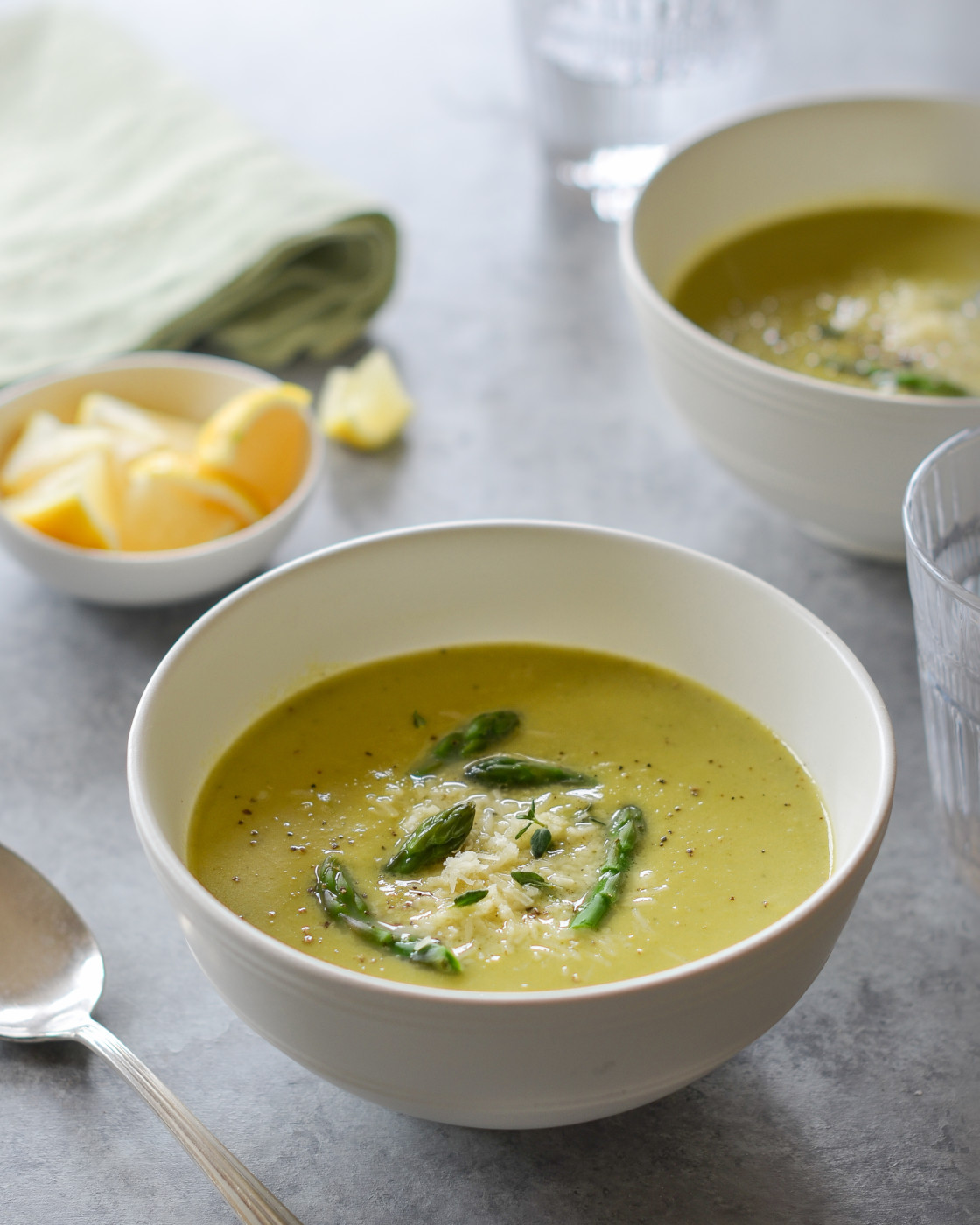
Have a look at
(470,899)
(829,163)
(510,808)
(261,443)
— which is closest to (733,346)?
(829,163)

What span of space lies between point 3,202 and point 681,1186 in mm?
1647

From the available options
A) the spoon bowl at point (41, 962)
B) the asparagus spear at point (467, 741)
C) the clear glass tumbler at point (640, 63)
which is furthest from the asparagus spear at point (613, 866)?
→ the clear glass tumbler at point (640, 63)

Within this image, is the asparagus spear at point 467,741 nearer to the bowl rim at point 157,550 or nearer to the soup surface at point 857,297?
the bowl rim at point 157,550

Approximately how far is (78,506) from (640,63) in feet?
3.66

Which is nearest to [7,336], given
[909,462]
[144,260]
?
Result: [144,260]

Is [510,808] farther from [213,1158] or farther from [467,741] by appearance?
[213,1158]

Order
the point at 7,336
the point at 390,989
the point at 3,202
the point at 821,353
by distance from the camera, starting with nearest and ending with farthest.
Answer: the point at 390,989 < the point at 821,353 < the point at 7,336 < the point at 3,202

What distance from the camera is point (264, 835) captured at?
912 mm

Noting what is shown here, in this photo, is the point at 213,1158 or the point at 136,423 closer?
the point at 213,1158

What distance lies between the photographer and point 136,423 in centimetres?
142

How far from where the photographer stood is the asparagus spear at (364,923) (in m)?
0.80

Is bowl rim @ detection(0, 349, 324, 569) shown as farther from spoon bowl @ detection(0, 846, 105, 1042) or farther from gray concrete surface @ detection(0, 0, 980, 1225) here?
spoon bowl @ detection(0, 846, 105, 1042)

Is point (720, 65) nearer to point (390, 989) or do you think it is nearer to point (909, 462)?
point (909, 462)

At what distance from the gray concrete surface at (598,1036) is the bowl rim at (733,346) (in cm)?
21
